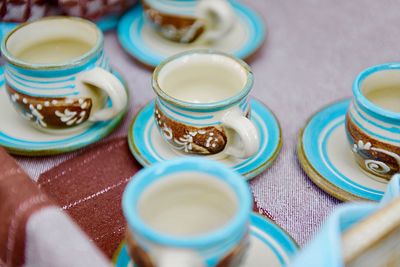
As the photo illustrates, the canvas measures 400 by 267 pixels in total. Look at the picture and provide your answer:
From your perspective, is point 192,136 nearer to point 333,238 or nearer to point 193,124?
point 193,124

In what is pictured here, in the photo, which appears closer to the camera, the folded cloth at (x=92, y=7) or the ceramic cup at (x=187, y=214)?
the ceramic cup at (x=187, y=214)

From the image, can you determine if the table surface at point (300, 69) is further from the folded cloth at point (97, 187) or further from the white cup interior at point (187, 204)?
the white cup interior at point (187, 204)

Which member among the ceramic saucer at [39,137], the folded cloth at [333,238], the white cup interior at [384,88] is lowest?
the ceramic saucer at [39,137]

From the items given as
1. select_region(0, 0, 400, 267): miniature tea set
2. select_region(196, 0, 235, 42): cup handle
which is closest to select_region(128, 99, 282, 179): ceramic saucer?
select_region(0, 0, 400, 267): miniature tea set

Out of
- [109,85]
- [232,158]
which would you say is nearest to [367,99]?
[232,158]

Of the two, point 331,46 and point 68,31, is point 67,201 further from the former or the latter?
point 331,46

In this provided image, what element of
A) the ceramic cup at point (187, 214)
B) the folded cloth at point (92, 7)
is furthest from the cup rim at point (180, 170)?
the folded cloth at point (92, 7)

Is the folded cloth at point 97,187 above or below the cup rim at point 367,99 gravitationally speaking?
below
